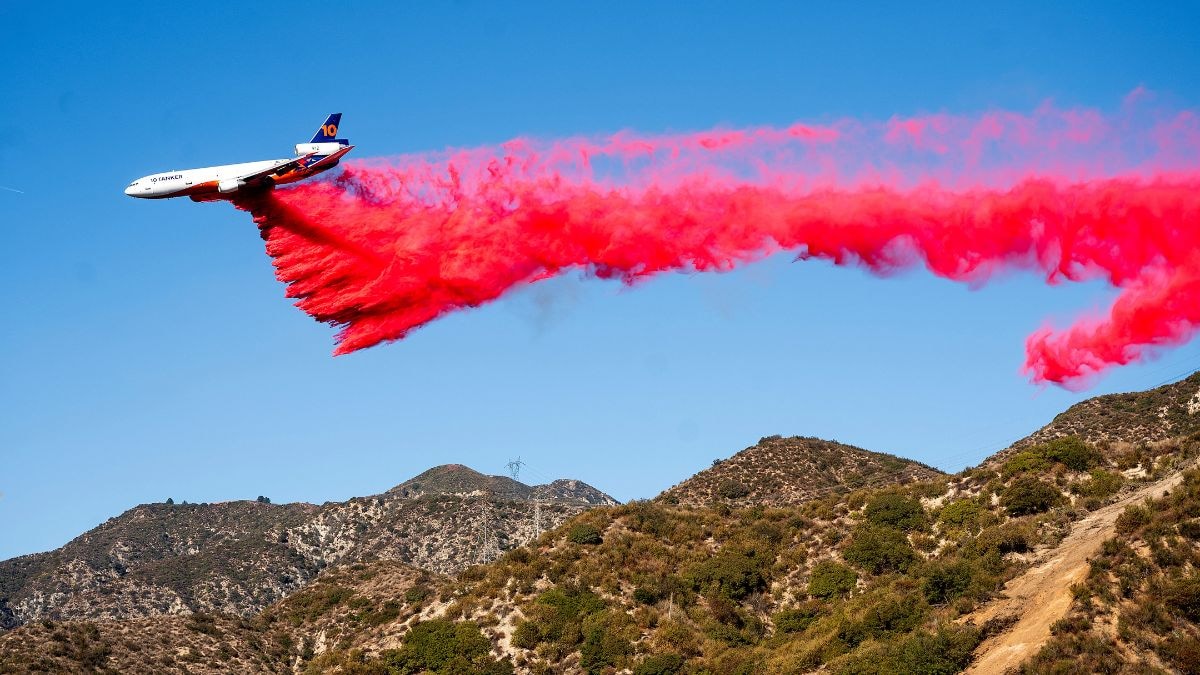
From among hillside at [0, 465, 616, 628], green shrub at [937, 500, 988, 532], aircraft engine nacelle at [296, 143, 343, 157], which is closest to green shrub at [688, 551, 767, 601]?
green shrub at [937, 500, 988, 532]

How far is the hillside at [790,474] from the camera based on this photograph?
104812mm

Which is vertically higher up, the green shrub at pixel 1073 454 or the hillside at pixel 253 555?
the hillside at pixel 253 555

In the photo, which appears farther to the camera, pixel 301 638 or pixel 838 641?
pixel 301 638

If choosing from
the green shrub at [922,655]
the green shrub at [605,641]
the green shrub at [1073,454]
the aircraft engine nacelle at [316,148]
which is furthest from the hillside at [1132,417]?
the aircraft engine nacelle at [316,148]

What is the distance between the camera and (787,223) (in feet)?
193

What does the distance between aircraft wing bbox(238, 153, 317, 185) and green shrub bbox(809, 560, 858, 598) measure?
3539cm

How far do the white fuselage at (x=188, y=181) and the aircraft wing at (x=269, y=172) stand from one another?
0.51ft

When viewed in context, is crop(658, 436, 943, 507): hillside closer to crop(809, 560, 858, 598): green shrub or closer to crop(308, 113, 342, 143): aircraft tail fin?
crop(809, 560, 858, 598): green shrub

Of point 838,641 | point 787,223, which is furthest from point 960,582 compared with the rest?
point 787,223

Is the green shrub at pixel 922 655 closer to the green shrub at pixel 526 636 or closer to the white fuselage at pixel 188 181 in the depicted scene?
the green shrub at pixel 526 636

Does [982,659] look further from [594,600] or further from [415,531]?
[415,531]

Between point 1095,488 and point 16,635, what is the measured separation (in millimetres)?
63333

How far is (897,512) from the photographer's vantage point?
7156cm

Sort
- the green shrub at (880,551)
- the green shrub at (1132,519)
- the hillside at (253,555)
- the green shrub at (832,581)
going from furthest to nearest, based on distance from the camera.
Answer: the hillside at (253,555)
the green shrub at (880,551)
the green shrub at (832,581)
the green shrub at (1132,519)
